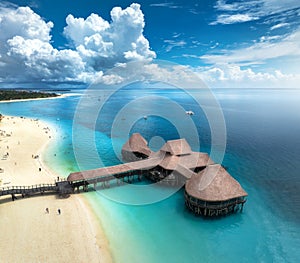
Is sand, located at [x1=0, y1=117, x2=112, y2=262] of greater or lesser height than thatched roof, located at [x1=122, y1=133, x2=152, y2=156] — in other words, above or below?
below

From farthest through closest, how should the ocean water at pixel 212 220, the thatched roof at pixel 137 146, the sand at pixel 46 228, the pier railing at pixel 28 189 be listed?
the thatched roof at pixel 137 146 < the pier railing at pixel 28 189 < the ocean water at pixel 212 220 < the sand at pixel 46 228

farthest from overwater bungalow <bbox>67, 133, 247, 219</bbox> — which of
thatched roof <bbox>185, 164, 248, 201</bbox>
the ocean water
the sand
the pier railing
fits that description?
the sand

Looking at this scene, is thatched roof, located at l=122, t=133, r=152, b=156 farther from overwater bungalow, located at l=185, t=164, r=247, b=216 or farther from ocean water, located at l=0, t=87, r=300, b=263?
overwater bungalow, located at l=185, t=164, r=247, b=216

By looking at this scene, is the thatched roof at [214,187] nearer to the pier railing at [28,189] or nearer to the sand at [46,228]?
the sand at [46,228]

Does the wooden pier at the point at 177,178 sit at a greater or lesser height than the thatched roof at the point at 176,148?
lesser

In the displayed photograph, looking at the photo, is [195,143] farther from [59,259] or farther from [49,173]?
[59,259]

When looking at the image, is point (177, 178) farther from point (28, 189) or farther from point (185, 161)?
point (28, 189)

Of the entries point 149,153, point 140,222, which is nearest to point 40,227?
point 140,222

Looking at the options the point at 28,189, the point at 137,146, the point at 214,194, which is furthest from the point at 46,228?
the point at 137,146

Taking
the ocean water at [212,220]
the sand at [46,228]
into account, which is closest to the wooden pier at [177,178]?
the ocean water at [212,220]
